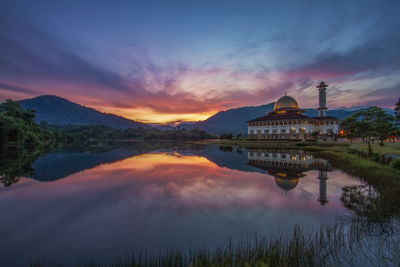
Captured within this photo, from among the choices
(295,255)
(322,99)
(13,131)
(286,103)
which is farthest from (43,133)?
(322,99)

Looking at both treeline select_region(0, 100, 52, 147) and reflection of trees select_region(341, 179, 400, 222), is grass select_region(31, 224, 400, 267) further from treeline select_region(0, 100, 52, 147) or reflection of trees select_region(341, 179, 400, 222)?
treeline select_region(0, 100, 52, 147)

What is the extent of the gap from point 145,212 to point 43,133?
73505 mm

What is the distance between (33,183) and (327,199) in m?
17.7

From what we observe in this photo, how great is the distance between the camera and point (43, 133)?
62.7 meters

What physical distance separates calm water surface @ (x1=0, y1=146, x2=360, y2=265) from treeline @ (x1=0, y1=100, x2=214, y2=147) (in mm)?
43021

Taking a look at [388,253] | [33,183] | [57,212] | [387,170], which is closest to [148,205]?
[57,212]

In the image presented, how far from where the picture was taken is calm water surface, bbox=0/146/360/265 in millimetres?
5500

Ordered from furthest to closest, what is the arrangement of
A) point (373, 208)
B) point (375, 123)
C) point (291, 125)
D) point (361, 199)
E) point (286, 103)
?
point (286, 103) < point (291, 125) < point (375, 123) < point (361, 199) < point (373, 208)

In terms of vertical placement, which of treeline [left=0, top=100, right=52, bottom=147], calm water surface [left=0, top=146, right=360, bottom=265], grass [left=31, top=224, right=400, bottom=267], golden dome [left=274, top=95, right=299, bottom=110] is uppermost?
golden dome [left=274, top=95, right=299, bottom=110]

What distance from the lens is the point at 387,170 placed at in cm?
1252

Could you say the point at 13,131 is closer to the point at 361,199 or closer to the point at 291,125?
the point at 361,199

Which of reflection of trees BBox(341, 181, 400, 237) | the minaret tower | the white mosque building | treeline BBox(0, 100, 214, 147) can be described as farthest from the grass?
the minaret tower

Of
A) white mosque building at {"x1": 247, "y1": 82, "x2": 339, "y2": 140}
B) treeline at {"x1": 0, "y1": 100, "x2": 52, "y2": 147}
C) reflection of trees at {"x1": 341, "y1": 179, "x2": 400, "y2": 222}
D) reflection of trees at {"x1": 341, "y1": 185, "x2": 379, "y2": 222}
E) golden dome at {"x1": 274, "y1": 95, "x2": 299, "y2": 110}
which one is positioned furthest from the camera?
golden dome at {"x1": 274, "y1": 95, "x2": 299, "y2": 110}

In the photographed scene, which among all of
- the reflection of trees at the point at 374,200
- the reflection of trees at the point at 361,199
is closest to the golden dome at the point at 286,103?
the reflection of trees at the point at 374,200
